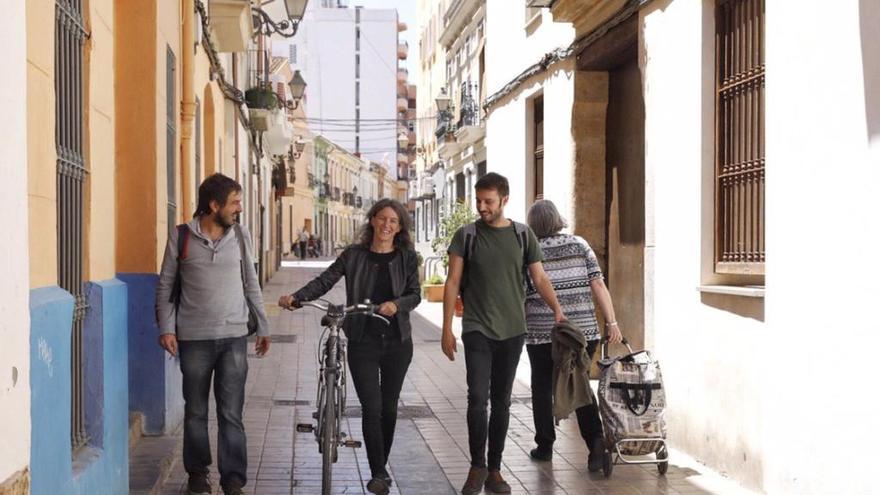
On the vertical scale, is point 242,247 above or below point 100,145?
below

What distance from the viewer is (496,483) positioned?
7.30 metres

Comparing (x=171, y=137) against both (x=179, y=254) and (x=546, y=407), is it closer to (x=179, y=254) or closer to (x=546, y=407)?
(x=179, y=254)

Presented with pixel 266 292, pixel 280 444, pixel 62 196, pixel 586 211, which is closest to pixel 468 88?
pixel 266 292

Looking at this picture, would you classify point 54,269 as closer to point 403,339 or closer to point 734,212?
point 403,339

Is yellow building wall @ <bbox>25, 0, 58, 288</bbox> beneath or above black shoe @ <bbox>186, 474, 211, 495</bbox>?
above

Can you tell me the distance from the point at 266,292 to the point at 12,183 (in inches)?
968

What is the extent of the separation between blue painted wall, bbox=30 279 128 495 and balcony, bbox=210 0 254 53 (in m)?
9.33

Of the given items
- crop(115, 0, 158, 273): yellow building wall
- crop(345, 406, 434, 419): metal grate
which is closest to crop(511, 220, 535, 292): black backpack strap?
crop(115, 0, 158, 273): yellow building wall

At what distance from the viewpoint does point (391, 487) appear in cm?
751

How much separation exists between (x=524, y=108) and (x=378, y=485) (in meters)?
9.06

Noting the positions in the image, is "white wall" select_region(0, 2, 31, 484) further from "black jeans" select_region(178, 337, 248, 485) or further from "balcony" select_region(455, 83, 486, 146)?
"balcony" select_region(455, 83, 486, 146)

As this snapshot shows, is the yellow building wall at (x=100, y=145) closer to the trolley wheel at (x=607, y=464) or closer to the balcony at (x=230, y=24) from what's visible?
the trolley wheel at (x=607, y=464)

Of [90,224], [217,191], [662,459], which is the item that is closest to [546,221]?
[662,459]

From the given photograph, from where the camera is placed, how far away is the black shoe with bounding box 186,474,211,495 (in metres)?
6.97
